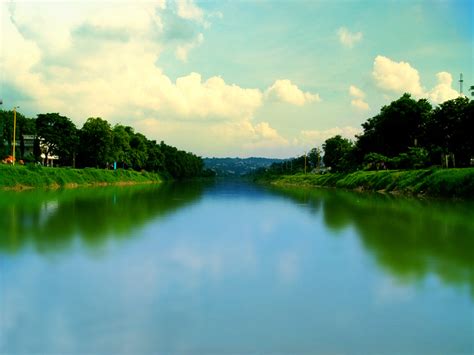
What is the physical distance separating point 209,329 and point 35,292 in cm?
309

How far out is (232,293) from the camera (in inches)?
284

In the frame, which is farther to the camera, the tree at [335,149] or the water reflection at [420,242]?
the tree at [335,149]

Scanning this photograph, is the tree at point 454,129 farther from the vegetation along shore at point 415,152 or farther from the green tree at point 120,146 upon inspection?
the green tree at point 120,146

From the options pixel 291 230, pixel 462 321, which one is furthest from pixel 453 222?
pixel 462 321

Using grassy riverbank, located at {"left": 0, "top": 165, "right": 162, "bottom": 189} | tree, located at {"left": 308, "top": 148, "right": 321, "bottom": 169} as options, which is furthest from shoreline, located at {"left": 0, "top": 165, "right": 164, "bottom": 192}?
tree, located at {"left": 308, "top": 148, "right": 321, "bottom": 169}

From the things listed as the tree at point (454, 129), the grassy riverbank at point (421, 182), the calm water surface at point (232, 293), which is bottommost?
the calm water surface at point (232, 293)

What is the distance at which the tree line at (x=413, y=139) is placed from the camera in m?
43.5

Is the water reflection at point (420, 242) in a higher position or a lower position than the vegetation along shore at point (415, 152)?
lower

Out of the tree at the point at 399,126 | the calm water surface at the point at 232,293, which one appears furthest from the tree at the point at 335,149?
the calm water surface at the point at 232,293

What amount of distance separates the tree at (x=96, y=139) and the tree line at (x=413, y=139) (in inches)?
1445

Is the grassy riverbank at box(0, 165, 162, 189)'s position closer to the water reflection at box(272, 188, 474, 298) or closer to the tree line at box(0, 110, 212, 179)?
the tree line at box(0, 110, 212, 179)

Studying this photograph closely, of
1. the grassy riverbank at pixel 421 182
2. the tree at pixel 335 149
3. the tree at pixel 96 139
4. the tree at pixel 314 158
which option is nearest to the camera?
the grassy riverbank at pixel 421 182

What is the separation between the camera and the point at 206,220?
18344mm

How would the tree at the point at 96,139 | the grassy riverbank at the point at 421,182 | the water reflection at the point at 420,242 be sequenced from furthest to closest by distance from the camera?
the tree at the point at 96,139, the grassy riverbank at the point at 421,182, the water reflection at the point at 420,242
